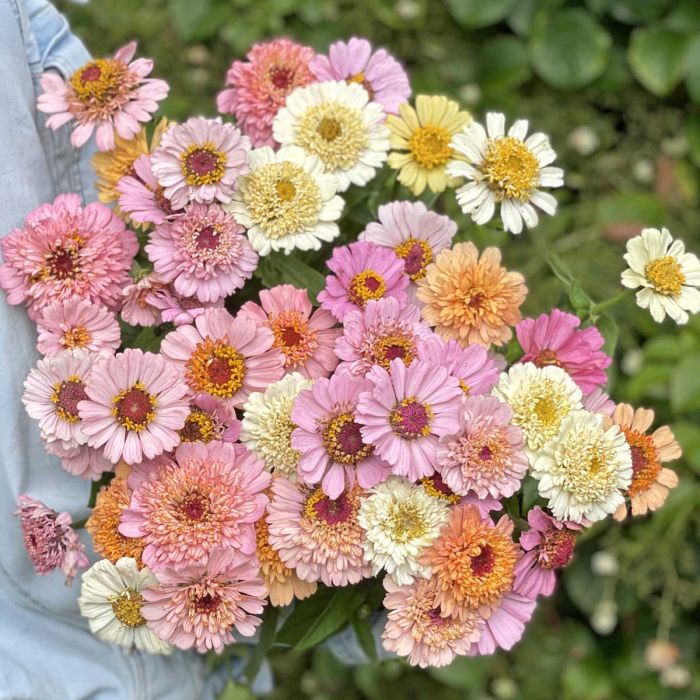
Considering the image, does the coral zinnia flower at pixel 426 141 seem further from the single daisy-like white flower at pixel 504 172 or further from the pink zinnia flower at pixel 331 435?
the pink zinnia flower at pixel 331 435

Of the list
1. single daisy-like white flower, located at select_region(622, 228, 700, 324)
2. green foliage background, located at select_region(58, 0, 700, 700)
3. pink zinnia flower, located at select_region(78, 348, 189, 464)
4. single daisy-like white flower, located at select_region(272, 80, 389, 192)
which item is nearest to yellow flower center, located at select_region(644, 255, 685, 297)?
single daisy-like white flower, located at select_region(622, 228, 700, 324)

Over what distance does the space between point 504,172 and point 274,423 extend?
26 centimetres

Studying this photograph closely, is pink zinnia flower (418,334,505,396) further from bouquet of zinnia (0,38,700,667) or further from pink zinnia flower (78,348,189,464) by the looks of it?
pink zinnia flower (78,348,189,464)

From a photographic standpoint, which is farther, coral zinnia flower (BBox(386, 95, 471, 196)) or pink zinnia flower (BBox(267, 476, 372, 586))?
coral zinnia flower (BBox(386, 95, 471, 196))

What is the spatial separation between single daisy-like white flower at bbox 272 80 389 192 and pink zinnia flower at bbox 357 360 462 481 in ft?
0.61

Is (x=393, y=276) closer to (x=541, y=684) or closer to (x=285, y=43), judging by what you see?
(x=285, y=43)

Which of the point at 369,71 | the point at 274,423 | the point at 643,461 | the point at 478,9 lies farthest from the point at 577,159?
the point at 274,423

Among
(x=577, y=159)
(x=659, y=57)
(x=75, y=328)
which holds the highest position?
(x=75, y=328)

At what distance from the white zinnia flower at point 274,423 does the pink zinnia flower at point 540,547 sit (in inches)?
6.8

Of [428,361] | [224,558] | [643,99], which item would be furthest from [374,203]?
[643,99]

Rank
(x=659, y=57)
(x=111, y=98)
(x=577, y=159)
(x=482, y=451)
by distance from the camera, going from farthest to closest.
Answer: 1. (x=577, y=159)
2. (x=659, y=57)
3. (x=111, y=98)
4. (x=482, y=451)

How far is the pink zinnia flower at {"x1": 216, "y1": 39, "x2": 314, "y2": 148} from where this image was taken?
69cm

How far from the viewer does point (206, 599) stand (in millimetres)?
577

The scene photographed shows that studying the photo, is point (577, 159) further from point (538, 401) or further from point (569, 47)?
point (538, 401)
